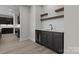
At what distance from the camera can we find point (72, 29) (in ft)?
2.58

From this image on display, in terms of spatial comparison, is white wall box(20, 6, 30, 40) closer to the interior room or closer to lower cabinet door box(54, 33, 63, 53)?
the interior room

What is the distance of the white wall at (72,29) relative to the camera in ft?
2.45

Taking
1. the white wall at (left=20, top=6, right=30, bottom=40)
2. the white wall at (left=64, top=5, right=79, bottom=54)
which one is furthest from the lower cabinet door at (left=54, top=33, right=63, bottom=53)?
the white wall at (left=20, top=6, right=30, bottom=40)

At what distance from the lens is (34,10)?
5016mm

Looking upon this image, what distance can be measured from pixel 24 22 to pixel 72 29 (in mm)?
5167

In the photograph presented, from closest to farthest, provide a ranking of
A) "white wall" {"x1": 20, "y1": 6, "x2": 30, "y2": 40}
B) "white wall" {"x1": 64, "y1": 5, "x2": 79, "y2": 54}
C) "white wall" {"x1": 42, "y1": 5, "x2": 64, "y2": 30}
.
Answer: "white wall" {"x1": 64, "y1": 5, "x2": 79, "y2": 54} → "white wall" {"x1": 42, "y1": 5, "x2": 64, "y2": 30} → "white wall" {"x1": 20, "y1": 6, "x2": 30, "y2": 40}

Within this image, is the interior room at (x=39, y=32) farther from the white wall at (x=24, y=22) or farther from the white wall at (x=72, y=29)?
the white wall at (x=72, y=29)

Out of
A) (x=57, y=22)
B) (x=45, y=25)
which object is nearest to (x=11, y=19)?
(x=45, y=25)

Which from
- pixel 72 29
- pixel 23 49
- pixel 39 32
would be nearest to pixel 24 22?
pixel 39 32

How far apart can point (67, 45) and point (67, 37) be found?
97 millimetres

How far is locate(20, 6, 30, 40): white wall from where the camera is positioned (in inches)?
219

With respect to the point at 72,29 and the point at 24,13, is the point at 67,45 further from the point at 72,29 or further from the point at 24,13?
the point at 24,13

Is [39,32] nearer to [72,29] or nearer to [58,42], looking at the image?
[58,42]

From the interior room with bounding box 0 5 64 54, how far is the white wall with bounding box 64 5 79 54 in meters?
1.84
